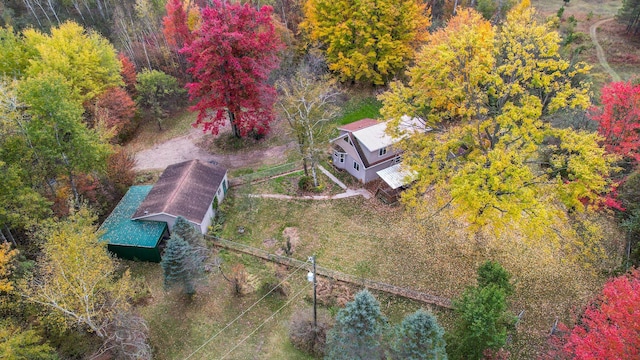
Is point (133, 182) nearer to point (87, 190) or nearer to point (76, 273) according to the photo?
point (87, 190)

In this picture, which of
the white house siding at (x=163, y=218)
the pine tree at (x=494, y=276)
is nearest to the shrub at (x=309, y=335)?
the pine tree at (x=494, y=276)

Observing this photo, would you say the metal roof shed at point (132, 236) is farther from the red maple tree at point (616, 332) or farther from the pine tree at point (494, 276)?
the red maple tree at point (616, 332)

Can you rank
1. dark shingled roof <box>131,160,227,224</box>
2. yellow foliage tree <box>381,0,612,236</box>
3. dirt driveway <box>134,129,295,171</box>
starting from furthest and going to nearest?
dirt driveway <box>134,129,295,171</box>
dark shingled roof <box>131,160,227,224</box>
yellow foliage tree <box>381,0,612,236</box>

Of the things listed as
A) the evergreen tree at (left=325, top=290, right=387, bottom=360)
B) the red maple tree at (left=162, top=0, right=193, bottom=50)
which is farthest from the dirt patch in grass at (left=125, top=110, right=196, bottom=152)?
the evergreen tree at (left=325, top=290, right=387, bottom=360)

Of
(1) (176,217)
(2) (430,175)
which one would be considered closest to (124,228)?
(1) (176,217)

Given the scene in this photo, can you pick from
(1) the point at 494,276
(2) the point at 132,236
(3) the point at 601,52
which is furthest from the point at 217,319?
(3) the point at 601,52

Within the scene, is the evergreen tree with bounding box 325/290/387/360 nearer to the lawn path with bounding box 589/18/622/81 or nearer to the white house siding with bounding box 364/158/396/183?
the white house siding with bounding box 364/158/396/183

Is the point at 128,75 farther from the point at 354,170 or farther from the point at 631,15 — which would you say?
the point at 631,15
